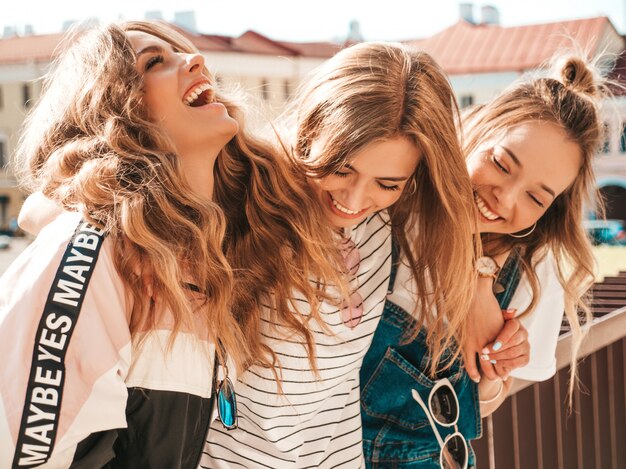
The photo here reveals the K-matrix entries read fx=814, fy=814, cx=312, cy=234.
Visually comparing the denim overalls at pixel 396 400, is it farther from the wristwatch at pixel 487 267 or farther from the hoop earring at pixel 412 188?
the wristwatch at pixel 487 267

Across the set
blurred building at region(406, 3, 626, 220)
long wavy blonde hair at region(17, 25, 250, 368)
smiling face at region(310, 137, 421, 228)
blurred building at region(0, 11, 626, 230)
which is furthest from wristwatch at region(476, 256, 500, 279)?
blurred building at region(406, 3, 626, 220)

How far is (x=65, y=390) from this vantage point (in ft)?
4.80

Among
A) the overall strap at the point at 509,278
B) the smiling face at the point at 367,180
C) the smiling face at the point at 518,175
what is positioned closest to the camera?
the smiling face at the point at 367,180

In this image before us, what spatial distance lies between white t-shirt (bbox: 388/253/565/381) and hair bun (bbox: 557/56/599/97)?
1.84ft

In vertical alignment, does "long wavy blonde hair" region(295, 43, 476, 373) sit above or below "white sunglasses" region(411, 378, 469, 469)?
above

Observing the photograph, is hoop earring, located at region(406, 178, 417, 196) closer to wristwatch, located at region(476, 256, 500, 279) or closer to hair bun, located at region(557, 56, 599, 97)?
wristwatch, located at region(476, 256, 500, 279)

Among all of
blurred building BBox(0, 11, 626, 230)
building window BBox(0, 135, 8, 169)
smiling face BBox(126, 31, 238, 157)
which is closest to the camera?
smiling face BBox(126, 31, 238, 157)

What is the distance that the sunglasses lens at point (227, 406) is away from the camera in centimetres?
184

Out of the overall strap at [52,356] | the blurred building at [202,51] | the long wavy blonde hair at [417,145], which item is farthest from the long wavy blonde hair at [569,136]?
the blurred building at [202,51]

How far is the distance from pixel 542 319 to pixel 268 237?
1023mm

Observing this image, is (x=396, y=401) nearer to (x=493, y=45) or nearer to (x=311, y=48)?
(x=493, y=45)

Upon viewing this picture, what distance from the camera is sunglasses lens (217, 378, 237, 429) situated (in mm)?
1835

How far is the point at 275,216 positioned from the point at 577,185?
1085 millimetres

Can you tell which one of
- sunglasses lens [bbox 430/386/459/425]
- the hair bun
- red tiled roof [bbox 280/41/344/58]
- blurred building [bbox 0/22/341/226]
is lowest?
sunglasses lens [bbox 430/386/459/425]
